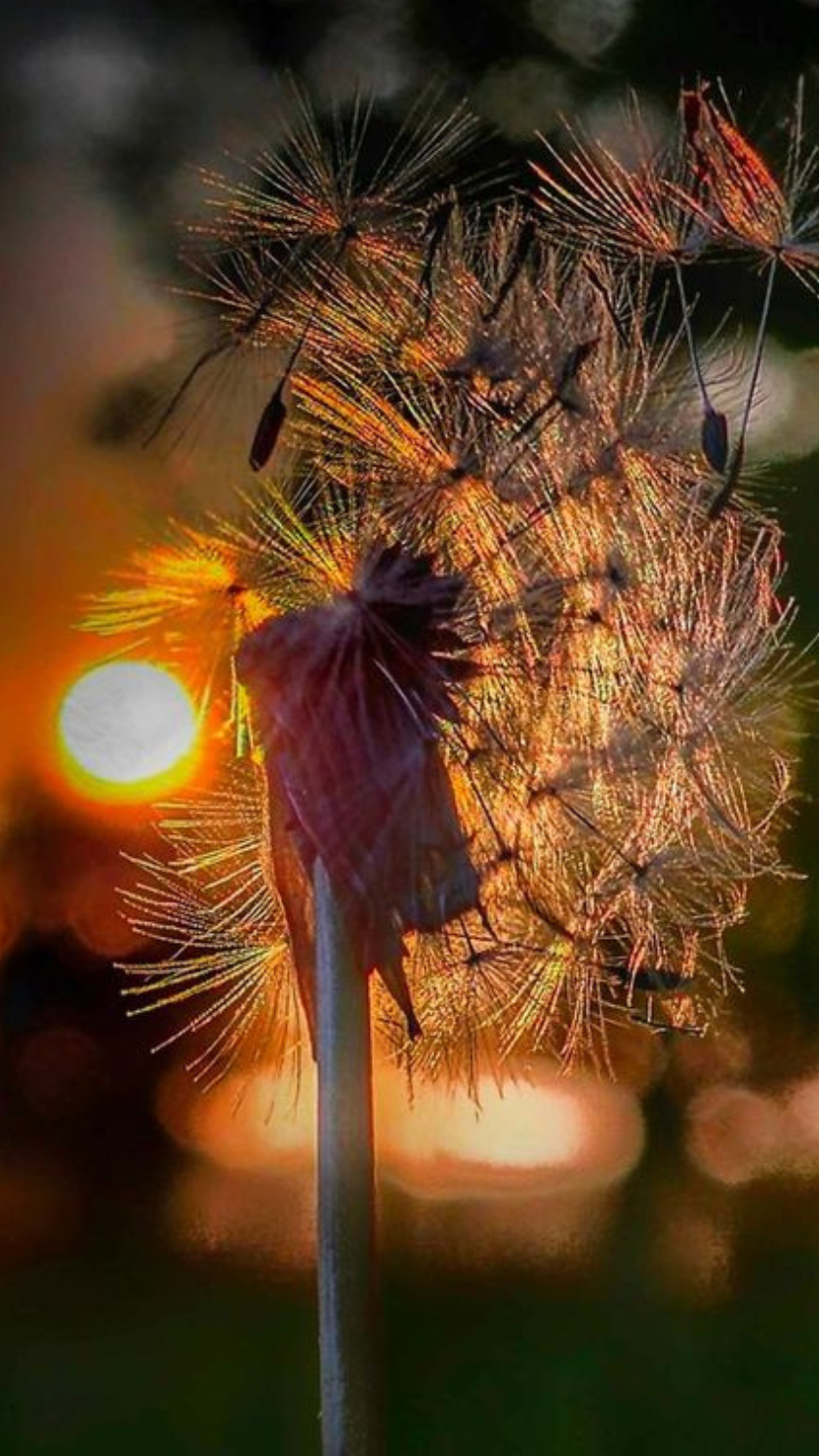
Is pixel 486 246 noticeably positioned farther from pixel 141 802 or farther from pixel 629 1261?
pixel 629 1261

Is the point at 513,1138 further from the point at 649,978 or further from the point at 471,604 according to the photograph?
the point at 471,604

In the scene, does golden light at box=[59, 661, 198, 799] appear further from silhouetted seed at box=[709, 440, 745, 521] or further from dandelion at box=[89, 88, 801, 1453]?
silhouetted seed at box=[709, 440, 745, 521]

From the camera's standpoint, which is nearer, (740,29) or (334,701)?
(334,701)

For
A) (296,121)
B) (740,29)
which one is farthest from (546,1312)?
(740,29)

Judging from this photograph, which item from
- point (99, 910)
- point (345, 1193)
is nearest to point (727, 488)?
point (345, 1193)

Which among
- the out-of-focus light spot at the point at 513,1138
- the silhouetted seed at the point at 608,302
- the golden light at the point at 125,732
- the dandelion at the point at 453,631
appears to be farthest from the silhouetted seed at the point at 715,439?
the out-of-focus light spot at the point at 513,1138

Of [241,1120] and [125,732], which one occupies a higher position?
[125,732]
